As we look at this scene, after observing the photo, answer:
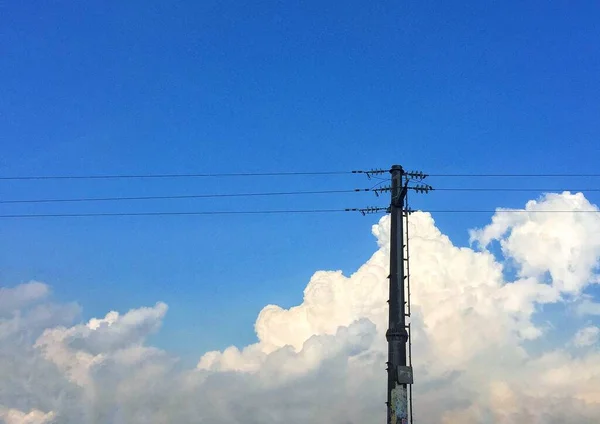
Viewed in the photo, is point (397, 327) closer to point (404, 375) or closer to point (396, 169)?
point (404, 375)

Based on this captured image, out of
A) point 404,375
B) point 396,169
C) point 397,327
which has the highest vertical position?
point 396,169

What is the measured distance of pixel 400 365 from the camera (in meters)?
39.4

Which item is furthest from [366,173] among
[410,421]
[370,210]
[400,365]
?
[410,421]

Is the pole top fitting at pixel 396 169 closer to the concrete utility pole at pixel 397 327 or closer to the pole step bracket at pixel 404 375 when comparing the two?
the concrete utility pole at pixel 397 327

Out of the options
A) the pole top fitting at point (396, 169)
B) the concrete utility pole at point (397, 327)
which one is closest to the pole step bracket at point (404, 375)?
the concrete utility pole at point (397, 327)

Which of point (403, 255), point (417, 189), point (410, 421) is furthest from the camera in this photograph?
point (417, 189)

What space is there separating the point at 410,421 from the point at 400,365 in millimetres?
3544

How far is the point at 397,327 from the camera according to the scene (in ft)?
131

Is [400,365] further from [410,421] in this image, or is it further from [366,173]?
[366,173]

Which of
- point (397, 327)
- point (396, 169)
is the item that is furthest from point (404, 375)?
point (396, 169)

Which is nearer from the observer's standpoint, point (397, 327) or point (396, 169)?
point (397, 327)

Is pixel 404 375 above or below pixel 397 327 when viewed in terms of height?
below

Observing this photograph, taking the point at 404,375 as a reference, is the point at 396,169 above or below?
above

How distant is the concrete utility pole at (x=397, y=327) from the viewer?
3853cm
